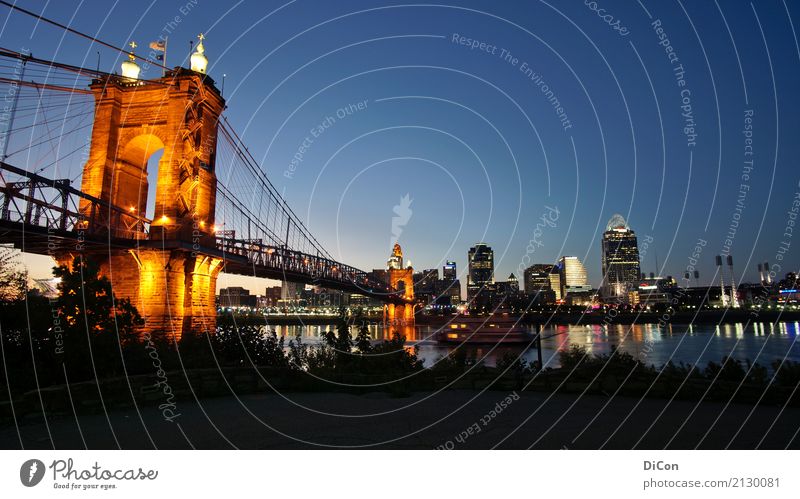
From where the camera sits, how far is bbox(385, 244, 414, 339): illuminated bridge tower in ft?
338

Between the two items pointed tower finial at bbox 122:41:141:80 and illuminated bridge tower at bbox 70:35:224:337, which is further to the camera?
pointed tower finial at bbox 122:41:141:80

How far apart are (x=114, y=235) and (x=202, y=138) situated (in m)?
6.07

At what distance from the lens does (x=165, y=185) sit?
20859mm

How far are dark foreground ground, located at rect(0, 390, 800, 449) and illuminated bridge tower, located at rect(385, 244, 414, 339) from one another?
82.0m

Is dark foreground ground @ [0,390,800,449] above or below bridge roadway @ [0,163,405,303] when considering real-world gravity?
below

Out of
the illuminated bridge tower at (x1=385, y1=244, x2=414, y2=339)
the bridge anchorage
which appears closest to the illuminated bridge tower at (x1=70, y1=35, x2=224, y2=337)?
the bridge anchorage

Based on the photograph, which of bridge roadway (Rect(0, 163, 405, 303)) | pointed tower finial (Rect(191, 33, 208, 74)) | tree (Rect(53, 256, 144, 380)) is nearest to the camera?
tree (Rect(53, 256, 144, 380))

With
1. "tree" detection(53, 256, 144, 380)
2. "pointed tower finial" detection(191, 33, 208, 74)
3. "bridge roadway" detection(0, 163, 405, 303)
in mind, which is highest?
"pointed tower finial" detection(191, 33, 208, 74)

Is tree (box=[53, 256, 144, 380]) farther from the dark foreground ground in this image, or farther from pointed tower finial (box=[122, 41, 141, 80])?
pointed tower finial (box=[122, 41, 141, 80])

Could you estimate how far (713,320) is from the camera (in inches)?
4532

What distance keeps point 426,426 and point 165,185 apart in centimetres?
1856
